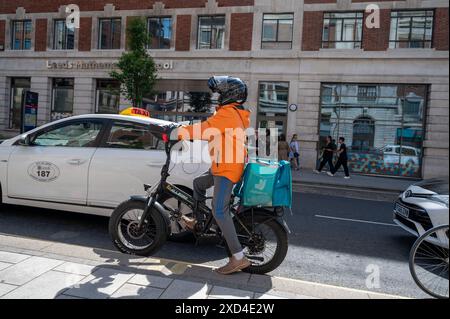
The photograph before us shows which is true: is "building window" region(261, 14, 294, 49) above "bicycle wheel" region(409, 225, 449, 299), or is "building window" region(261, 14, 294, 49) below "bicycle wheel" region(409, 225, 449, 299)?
above

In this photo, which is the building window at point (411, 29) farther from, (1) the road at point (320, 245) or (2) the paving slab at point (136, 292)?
(2) the paving slab at point (136, 292)

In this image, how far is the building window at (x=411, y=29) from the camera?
16.3 metres

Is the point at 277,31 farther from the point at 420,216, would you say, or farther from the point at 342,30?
the point at 420,216

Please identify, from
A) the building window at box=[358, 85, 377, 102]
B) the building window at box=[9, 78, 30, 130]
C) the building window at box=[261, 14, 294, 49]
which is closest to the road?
the building window at box=[358, 85, 377, 102]

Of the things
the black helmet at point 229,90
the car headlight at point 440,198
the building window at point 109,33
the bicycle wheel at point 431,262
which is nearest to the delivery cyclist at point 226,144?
the black helmet at point 229,90

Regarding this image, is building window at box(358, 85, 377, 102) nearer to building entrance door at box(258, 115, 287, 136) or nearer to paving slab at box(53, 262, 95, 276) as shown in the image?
building entrance door at box(258, 115, 287, 136)

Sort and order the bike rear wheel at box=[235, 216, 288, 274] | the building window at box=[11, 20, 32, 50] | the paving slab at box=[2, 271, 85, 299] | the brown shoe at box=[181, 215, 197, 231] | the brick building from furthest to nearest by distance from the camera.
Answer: the building window at box=[11, 20, 32, 50], the brick building, the brown shoe at box=[181, 215, 197, 231], the bike rear wheel at box=[235, 216, 288, 274], the paving slab at box=[2, 271, 85, 299]

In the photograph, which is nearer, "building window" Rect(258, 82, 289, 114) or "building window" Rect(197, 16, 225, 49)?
"building window" Rect(258, 82, 289, 114)

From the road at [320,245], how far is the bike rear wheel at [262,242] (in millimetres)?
319

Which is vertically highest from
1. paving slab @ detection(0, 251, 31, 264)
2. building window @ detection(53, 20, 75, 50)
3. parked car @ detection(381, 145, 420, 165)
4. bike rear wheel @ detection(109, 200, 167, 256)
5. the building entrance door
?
building window @ detection(53, 20, 75, 50)

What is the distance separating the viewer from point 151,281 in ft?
10.7

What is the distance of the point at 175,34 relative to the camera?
19.0m

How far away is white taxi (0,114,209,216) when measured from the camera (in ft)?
15.5
